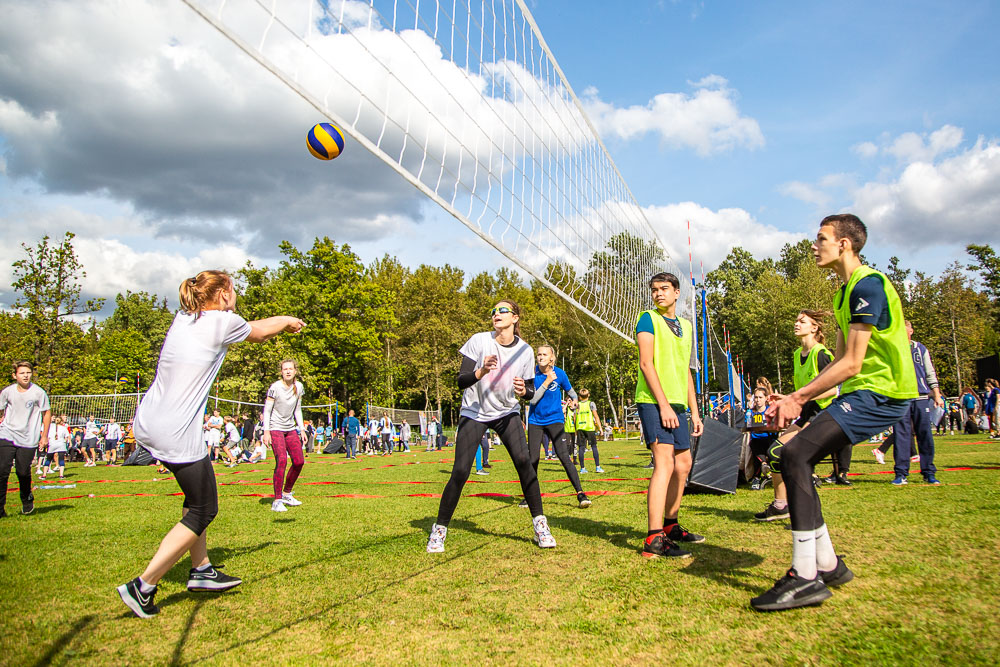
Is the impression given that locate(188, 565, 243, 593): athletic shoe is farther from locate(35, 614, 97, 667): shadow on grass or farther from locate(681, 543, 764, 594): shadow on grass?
locate(681, 543, 764, 594): shadow on grass

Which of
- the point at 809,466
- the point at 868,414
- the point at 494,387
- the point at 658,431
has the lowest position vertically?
the point at 809,466

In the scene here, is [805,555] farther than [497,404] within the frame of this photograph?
No

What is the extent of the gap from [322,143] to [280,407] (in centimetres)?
391

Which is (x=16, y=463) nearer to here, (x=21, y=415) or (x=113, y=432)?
(x=21, y=415)

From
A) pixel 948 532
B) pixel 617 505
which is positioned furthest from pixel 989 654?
pixel 617 505

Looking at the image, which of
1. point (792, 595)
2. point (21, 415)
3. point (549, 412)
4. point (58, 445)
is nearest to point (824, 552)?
point (792, 595)

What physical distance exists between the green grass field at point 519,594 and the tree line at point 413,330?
26.6m

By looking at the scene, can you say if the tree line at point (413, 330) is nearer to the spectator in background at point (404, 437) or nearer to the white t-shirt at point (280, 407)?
the spectator in background at point (404, 437)

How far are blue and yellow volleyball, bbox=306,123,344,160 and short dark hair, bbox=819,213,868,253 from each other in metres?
3.96

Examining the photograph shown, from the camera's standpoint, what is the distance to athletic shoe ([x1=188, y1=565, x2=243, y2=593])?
12.2ft

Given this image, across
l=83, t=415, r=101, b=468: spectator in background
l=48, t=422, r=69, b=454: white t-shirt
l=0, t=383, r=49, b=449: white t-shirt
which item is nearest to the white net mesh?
l=0, t=383, r=49, b=449: white t-shirt

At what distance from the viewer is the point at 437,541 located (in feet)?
15.5

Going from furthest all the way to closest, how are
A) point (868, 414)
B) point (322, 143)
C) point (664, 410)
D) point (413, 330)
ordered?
point (413, 330), point (322, 143), point (664, 410), point (868, 414)

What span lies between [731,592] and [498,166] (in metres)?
4.16
